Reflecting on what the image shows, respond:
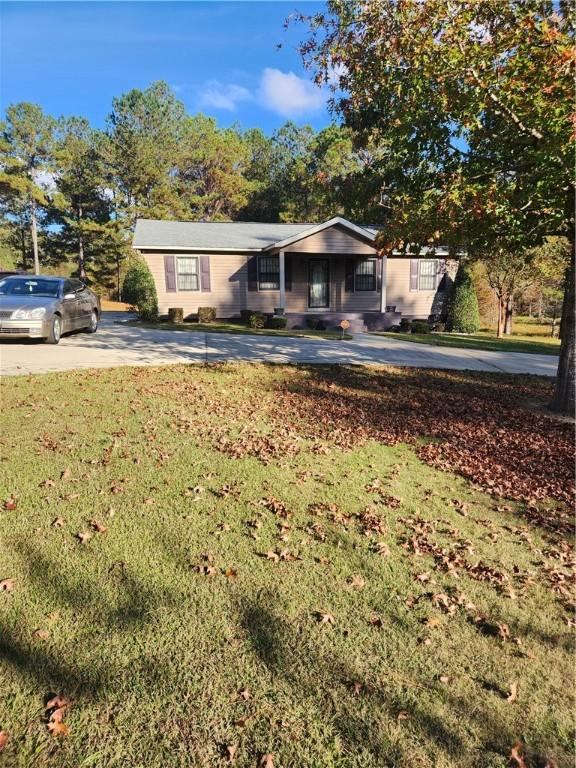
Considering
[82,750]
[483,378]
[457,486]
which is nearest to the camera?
[82,750]

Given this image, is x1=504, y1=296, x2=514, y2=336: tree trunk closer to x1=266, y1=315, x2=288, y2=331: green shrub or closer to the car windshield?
x1=266, y1=315, x2=288, y2=331: green shrub

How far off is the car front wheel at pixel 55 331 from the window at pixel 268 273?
32.4ft

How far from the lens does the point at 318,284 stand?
66.2ft

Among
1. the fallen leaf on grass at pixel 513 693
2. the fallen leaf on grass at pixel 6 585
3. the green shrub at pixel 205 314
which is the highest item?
the green shrub at pixel 205 314

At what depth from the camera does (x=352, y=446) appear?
18.7 ft

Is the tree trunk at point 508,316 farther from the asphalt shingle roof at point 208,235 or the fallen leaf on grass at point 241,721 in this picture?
the fallen leaf on grass at point 241,721

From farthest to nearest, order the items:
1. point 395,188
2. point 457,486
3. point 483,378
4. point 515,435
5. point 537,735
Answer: point 483,378 < point 395,188 < point 515,435 < point 457,486 < point 537,735

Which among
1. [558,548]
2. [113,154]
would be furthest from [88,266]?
[558,548]

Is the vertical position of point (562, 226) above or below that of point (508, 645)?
above

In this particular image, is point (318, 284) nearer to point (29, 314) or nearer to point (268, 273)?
point (268, 273)

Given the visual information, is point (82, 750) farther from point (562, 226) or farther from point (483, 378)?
point (483, 378)

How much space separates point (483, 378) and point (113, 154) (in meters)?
32.1

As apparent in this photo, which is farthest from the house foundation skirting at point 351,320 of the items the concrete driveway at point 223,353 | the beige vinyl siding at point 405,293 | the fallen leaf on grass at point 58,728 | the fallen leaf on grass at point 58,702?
the fallen leaf on grass at point 58,728

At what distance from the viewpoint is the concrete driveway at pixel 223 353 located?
9.39 m
